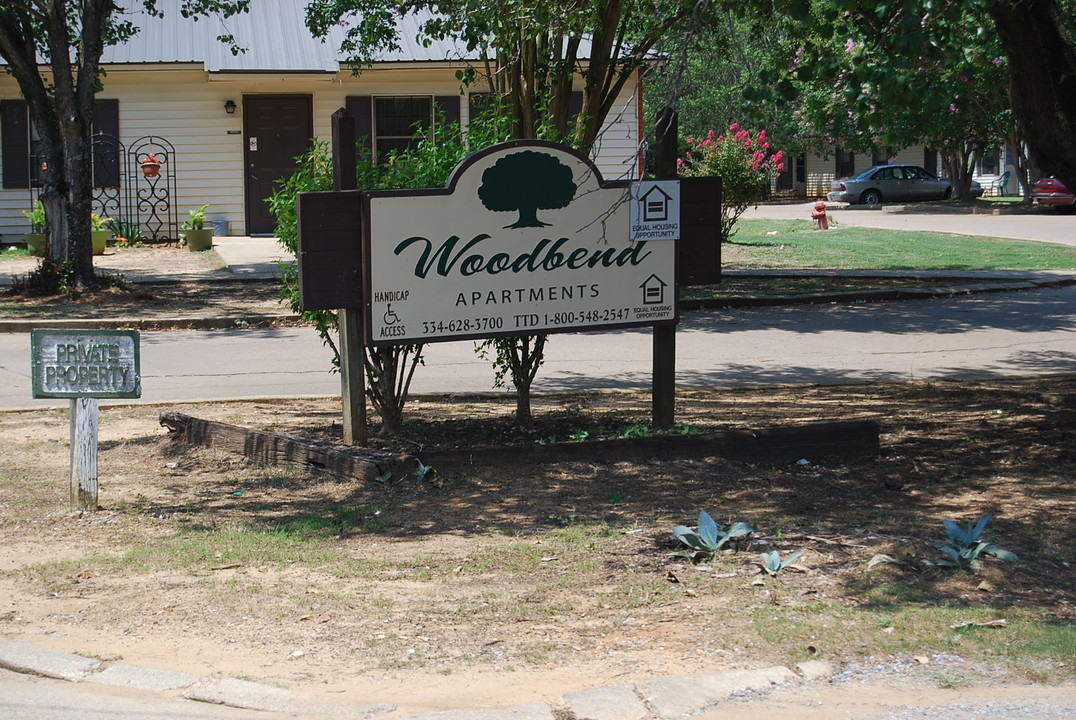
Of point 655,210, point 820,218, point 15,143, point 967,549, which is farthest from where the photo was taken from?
point 820,218

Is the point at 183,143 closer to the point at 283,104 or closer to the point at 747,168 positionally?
the point at 283,104

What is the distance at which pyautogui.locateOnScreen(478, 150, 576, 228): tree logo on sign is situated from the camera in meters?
6.95

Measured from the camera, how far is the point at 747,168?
22.2 m

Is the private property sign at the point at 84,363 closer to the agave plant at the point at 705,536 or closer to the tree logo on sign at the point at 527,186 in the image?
the tree logo on sign at the point at 527,186

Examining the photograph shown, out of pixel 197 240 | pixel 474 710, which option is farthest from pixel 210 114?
pixel 474 710

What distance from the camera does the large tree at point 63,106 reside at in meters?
14.6

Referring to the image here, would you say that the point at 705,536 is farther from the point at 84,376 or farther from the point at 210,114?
the point at 210,114

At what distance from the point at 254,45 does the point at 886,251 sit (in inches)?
515

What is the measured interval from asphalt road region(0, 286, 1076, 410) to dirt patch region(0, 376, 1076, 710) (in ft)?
7.50

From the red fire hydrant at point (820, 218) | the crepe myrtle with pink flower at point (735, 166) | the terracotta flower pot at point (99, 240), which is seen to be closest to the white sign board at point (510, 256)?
the crepe myrtle with pink flower at point (735, 166)

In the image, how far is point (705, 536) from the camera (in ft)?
17.1

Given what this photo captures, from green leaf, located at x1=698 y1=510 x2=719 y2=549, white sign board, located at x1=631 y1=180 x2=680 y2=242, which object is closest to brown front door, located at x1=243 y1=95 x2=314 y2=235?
white sign board, located at x1=631 y1=180 x2=680 y2=242

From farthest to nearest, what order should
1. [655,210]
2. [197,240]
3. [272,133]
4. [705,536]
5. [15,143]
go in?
[272,133] < [15,143] < [197,240] < [655,210] < [705,536]

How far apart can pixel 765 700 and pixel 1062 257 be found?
1910 cm
